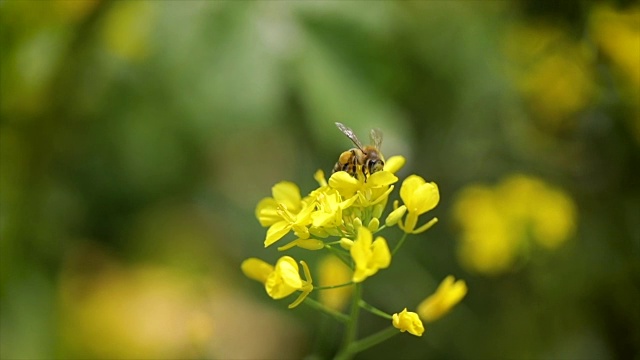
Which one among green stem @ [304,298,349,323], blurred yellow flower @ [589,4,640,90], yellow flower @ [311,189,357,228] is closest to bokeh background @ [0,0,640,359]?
blurred yellow flower @ [589,4,640,90]

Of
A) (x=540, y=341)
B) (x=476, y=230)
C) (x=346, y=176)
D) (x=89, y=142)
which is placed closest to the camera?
(x=346, y=176)

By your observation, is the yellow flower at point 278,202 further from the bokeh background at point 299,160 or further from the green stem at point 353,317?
the bokeh background at point 299,160

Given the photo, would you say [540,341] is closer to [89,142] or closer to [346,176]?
[346,176]

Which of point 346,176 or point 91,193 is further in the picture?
point 91,193

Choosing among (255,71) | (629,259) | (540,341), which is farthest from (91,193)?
(629,259)

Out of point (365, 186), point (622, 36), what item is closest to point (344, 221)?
point (365, 186)
